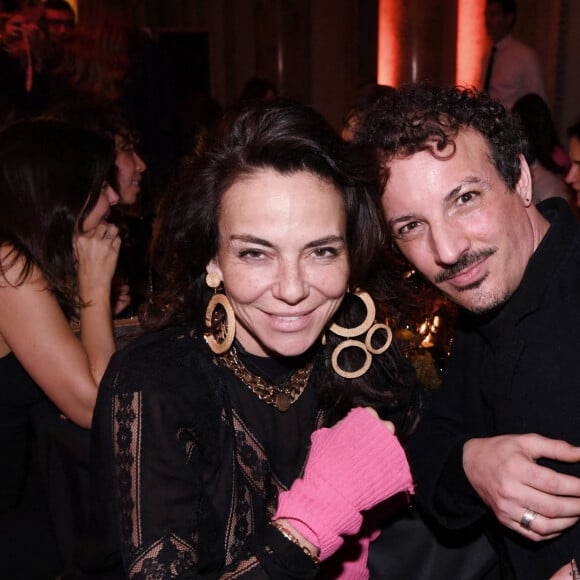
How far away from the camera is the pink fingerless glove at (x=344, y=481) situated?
1.55 metres

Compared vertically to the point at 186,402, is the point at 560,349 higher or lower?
higher

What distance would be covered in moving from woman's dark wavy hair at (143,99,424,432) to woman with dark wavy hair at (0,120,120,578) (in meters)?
0.63

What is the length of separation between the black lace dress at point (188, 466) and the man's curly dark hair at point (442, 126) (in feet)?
2.18

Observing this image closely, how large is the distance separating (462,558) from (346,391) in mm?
540

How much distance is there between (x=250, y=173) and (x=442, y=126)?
1.61 ft

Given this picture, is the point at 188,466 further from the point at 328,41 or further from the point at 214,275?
the point at 328,41

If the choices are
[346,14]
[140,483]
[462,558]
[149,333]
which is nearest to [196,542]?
[140,483]

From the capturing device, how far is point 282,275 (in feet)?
5.56

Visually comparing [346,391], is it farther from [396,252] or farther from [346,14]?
[346,14]

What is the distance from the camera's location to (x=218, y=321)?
6.19ft

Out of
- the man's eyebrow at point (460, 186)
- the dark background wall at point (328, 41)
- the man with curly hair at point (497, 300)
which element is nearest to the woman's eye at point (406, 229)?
the man with curly hair at point (497, 300)

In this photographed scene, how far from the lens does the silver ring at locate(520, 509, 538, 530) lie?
1.56 meters

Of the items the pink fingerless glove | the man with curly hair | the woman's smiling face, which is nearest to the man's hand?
the man with curly hair

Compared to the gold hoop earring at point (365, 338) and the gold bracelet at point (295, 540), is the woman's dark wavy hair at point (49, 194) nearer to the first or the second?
the gold hoop earring at point (365, 338)
